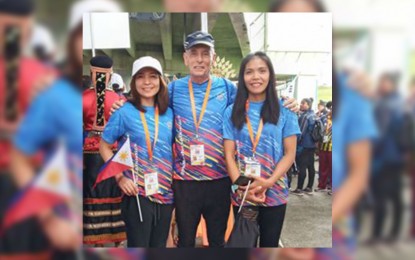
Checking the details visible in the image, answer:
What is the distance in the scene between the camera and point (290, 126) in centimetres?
190

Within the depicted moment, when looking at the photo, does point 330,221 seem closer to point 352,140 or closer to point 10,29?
point 352,140

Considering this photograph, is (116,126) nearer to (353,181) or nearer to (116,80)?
(116,80)

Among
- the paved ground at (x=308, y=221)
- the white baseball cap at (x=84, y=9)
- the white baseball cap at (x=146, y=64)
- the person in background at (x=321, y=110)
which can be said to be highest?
the white baseball cap at (x=84, y=9)

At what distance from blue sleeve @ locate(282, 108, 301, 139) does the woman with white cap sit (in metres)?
0.49

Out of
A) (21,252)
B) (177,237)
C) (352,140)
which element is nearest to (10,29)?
(21,252)

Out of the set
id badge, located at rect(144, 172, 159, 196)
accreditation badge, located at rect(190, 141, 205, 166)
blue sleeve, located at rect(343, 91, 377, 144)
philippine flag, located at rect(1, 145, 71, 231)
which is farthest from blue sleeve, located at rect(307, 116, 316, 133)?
philippine flag, located at rect(1, 145, 71, 231)

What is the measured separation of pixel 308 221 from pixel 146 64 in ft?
3.22

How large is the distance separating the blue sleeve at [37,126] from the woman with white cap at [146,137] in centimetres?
23

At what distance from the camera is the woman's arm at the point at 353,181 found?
6.37 ft

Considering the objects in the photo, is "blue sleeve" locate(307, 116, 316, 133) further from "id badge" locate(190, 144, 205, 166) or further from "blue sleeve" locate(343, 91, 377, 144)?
"id badge" locate(190, 144, 205, 166)

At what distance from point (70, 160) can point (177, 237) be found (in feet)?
1.92

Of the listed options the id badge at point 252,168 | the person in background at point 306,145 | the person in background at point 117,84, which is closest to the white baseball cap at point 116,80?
the person in background at point 117,84

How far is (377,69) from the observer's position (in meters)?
1.90

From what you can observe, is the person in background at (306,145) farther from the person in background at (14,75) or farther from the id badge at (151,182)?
the person in background at (14,75)
